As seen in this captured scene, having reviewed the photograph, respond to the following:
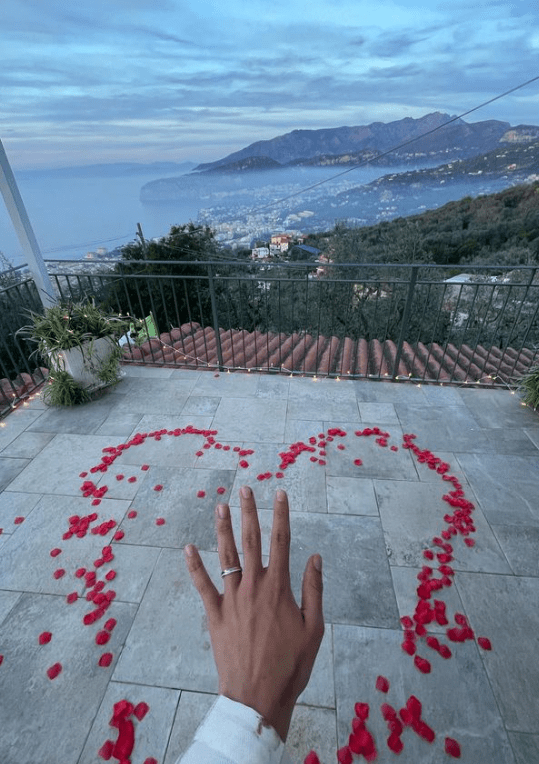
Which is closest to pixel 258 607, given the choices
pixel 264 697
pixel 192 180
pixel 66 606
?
pixel 264 697

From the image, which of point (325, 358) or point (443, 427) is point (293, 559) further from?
point (325, 358)

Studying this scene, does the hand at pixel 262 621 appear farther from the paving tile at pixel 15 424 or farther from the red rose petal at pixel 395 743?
the paving tile at pixel 15 424

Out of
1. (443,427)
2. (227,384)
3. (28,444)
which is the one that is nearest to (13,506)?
(28,444)

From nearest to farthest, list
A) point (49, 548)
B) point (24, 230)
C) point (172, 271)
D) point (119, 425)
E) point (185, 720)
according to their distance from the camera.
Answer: point (185, 720), point (49, 548), point (119, 425), point (24, 230), point (172, 271)

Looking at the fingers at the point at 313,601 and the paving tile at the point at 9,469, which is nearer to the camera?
the fingers at the point at 313,601

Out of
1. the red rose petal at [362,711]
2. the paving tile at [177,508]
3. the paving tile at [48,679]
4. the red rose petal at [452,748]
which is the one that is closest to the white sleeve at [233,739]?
the red rose petal at [362,711]

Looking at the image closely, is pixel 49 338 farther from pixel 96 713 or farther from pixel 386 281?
pixel 386 281

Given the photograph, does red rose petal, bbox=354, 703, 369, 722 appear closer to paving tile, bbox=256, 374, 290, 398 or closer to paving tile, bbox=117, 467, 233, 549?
paving tile, bbox=117, 467, 233, 549
